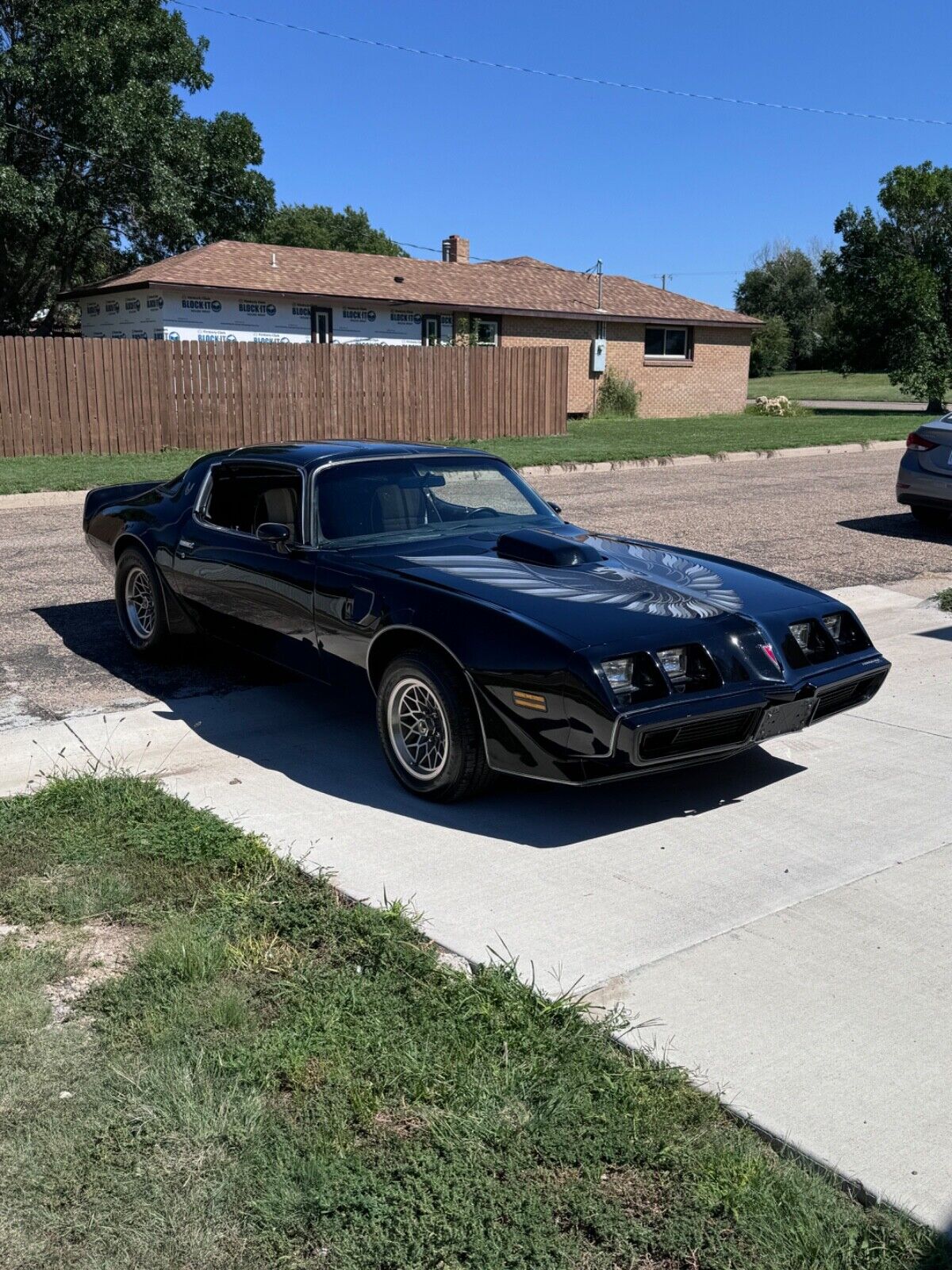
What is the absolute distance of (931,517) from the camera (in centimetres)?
1334

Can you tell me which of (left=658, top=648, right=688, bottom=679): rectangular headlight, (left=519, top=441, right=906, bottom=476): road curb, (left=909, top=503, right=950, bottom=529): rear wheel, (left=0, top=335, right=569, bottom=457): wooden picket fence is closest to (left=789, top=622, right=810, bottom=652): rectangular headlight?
(left=658, top=648, right=688, bottom=679): rectangular headlight

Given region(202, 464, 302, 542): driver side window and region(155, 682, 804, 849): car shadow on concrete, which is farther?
region(202, 464, 302, 542): driver side window

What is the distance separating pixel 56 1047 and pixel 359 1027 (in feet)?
2.66

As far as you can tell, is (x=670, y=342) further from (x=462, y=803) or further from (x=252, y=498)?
(x=462, y=803)

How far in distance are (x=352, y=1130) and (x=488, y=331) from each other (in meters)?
32.3

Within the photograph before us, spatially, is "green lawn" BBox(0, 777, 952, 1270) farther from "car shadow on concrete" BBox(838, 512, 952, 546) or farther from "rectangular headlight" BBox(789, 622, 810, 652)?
"car shadow on concrete" BBox(838, 512, 952, 546)

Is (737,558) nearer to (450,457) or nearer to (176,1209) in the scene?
(450,457)

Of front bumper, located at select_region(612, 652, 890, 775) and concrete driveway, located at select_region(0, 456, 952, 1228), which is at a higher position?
front bumper, located at select_region(612, 652, 890, 775)

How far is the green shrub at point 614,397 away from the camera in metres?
35.3

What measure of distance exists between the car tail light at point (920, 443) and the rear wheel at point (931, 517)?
2.16ft

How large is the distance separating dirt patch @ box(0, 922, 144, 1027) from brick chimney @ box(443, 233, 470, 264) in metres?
39.1

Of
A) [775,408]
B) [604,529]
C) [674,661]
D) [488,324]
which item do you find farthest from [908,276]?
[674,661]

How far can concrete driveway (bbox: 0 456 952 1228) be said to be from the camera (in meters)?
3.22

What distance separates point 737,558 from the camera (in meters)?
11.0
